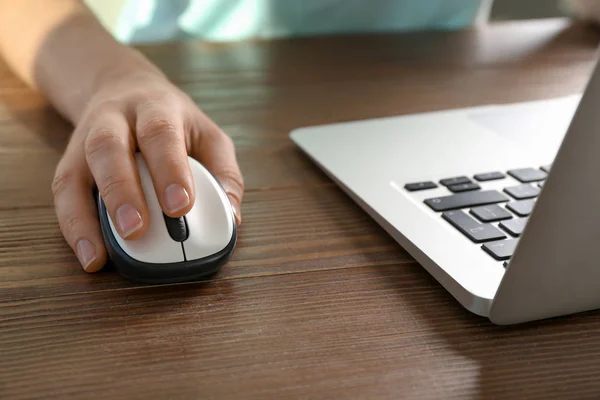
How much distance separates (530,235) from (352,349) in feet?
0.40

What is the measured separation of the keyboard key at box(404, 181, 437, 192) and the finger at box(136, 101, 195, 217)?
7.2 inches

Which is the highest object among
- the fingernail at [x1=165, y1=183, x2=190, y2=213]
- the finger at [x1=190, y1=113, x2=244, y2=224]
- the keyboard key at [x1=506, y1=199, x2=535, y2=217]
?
the fingernail at [x1=165, y1=183, x2=190, y2=213]

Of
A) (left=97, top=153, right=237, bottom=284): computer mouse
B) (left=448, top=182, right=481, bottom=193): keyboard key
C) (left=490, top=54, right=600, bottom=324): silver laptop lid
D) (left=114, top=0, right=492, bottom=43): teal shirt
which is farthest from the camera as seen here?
(left=114, top=0, right=492, bottom=43): teal shirt

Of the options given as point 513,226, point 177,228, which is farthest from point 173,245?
point 513,226

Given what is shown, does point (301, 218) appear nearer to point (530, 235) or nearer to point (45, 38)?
point (530, 235)

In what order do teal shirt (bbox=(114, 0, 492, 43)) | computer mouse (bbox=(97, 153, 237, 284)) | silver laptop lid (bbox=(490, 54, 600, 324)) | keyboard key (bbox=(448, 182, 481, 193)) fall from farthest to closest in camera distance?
teal shirt (bbox=(114, 0, 492, 43))
keyboard key (bbox=(448, 182, 481, 193))
computer mouse (bbox=(97, 153, 237, 284))
silver laptop lid (bbox=(490, 54, 600, 324))

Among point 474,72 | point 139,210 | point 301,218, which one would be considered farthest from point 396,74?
point 139,210

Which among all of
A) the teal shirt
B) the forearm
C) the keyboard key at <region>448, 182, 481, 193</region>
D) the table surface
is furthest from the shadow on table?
the teal shirt

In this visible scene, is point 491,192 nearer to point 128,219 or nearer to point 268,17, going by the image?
point 128,219

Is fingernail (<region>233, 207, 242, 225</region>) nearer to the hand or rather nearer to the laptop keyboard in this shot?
the hand

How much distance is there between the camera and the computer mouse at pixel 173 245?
1.44ft

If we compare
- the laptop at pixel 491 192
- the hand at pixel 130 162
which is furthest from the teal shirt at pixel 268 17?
the hand at pixel 130 162

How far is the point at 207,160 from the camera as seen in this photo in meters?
0.57

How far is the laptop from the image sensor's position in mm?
362
